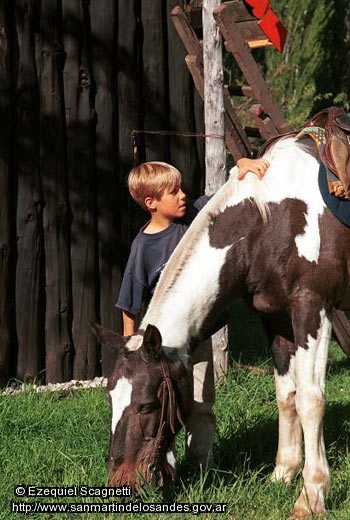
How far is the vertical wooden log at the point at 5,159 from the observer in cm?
623

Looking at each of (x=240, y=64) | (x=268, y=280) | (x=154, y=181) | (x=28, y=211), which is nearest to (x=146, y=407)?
(x=268, y=280)

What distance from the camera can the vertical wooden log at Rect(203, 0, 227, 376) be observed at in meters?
6.30

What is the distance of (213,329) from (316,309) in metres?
0.55

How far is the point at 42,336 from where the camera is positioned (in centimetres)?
652

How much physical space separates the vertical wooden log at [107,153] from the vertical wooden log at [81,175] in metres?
0.06

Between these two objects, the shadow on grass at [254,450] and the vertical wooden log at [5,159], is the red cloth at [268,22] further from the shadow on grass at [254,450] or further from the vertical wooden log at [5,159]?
the shadow on grass at [254,450]

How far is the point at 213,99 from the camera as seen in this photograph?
6.32 m

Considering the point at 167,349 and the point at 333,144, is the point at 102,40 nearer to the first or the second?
the point at 333,144

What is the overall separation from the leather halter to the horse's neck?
0.59ft

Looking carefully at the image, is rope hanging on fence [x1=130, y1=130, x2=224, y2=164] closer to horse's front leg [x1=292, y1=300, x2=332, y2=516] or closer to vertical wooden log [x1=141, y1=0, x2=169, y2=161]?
vertical wooden log [x1=141, y1=0, x2=169, y2=161]

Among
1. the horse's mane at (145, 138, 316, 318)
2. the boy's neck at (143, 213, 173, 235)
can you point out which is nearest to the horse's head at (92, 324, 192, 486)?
the horse's mane at (145, 138, 316, 318)

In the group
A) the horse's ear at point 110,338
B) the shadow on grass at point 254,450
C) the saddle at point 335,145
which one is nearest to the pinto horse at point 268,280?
the horse's ear at point 110,338

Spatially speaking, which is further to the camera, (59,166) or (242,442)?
(59,166)

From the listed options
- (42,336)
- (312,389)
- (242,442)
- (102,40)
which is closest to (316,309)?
(312,389)
